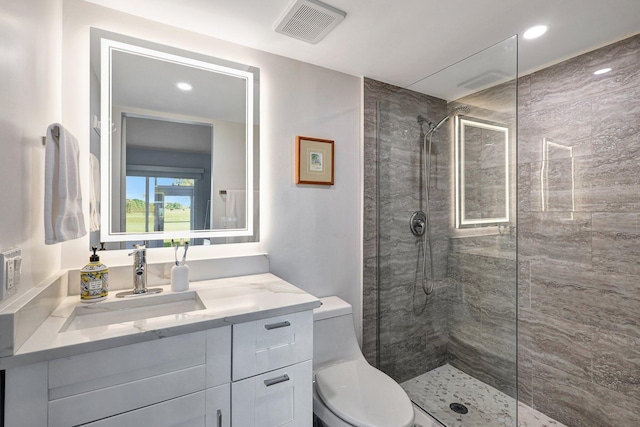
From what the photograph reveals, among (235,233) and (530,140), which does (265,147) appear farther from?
(530,140)

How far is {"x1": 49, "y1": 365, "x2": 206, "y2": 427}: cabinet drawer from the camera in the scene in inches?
35.1

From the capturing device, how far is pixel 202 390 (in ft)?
3.52

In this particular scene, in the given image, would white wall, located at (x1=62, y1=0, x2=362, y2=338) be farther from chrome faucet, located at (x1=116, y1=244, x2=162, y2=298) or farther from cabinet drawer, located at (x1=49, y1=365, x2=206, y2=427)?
cabinet drawer, located at (x1=49, y1=365, x2=206, y2=427)

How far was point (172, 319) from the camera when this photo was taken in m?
1.07

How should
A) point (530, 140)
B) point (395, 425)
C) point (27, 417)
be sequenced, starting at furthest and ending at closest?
point (530, 140)
point (395, 425)
point (27, 417)

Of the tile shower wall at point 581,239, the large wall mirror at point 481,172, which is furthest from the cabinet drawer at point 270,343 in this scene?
the tile shower wall at point 581,239

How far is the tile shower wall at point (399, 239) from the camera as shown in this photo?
6.51 ft

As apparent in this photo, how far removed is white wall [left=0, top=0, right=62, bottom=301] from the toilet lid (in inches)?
51.9

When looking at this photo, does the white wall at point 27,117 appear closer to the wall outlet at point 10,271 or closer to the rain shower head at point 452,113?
the wall outlet at point 10,271

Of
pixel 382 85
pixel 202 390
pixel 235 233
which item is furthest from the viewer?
pixel 382 85

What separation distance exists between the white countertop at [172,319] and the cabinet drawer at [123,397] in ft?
0.47

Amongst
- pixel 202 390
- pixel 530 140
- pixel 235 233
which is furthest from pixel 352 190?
pixel 202 390

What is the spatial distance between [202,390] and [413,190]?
1645 millimetres

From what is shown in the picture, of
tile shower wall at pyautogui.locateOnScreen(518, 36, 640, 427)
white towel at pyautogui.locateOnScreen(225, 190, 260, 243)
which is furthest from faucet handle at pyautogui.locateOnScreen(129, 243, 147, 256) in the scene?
tile shower wall at pyautogui.locateOnScreen(518, 36, 640, 427)
